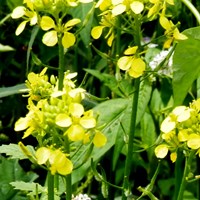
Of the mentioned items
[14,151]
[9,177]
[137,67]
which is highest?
[137,67]

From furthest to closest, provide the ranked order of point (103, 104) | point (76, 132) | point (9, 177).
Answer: point (103, 104)
point (9, 177)
point (76, 132)

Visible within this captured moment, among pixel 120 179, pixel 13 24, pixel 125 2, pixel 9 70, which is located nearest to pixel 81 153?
pixel 125 2

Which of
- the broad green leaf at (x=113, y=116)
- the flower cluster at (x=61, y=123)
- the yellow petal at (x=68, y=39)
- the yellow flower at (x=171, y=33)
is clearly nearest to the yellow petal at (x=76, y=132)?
the flower cluster at (x=61, y=123)

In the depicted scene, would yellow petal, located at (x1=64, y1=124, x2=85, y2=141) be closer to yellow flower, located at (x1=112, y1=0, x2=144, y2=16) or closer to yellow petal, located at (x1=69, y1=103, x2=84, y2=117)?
yellow petal, located at (x1=69, y1=103, x2=84, y2=117)

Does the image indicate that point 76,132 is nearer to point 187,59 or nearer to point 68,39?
point 68,39

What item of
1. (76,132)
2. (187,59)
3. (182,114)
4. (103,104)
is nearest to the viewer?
(76,132)

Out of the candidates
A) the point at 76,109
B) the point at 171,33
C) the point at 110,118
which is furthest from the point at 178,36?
the point at 110,118
